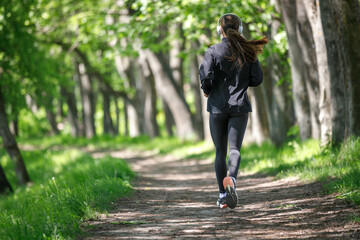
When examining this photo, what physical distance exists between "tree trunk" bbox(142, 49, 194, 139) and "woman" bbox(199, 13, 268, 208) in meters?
12.7

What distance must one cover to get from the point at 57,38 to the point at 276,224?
854 inches

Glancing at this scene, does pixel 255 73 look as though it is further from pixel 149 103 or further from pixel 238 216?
pixel 149 103

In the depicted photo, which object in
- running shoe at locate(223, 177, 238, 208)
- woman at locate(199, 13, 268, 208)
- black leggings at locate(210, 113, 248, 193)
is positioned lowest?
running shoe at locate(223, 177, 238, 208)

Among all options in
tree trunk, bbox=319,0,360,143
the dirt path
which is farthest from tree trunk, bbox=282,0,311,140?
the dirt path

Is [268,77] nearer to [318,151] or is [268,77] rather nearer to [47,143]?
[318,151]

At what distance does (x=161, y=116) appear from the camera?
194 feet

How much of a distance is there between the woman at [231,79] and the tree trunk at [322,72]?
3.29 m

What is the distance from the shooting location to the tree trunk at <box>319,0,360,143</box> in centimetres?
666

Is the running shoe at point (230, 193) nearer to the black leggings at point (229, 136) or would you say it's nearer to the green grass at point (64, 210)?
the black leggings at point (229, 136)

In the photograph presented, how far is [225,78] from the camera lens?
16.5ft

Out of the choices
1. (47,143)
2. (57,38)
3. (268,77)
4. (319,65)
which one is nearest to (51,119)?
(47,143)

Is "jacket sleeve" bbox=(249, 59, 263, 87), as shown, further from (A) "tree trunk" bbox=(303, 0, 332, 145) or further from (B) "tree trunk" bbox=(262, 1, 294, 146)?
(B) "tree trunk" bbox=(262, 1, 294, 146)

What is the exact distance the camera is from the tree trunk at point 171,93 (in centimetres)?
1778

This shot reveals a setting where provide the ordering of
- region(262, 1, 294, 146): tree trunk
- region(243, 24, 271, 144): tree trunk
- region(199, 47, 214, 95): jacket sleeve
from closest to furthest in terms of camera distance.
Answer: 1. region(199, 47, 214, 95): jacket sleeve
2. region(262, 1, 294, 146): tree trunk
3. region(243, 24, 271, 144): tree trunk
